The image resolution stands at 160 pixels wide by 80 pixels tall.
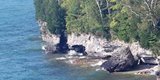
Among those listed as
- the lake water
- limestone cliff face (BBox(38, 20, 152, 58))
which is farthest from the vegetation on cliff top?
the lake water

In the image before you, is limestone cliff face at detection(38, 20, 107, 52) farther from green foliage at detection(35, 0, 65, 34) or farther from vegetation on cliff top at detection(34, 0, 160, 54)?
green foliage at detection(35, 0, 65, 34)

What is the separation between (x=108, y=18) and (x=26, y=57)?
18951 mm

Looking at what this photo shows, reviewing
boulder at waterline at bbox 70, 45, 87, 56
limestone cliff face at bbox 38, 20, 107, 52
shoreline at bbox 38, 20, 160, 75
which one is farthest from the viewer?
boulder at waterline at bbox 70, 45, 87, 56

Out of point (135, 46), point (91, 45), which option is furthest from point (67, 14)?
point (135, 46)

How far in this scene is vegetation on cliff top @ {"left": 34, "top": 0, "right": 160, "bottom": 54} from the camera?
11269 cm

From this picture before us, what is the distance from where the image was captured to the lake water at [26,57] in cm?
11631

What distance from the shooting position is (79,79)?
372 ft

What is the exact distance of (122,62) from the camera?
378ft

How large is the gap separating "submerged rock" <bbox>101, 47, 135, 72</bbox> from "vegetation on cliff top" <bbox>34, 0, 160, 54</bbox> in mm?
2827

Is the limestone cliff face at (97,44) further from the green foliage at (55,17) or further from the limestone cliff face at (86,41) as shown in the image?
the green foliage at (55,17)

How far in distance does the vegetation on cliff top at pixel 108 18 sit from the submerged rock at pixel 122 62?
9.27ft

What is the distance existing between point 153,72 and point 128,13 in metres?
10.7

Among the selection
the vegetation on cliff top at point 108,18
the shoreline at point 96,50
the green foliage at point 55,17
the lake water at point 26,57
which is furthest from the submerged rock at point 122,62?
the green foliage at point 55,17

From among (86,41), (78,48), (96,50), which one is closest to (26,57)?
(78,48)
